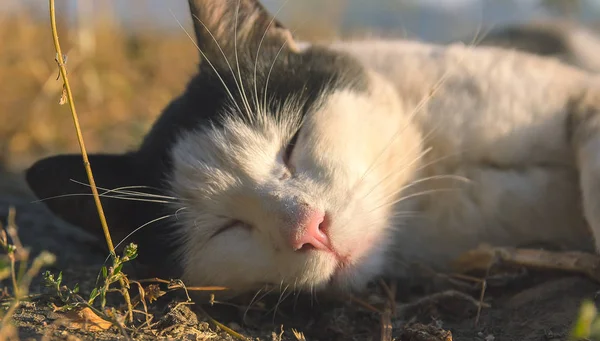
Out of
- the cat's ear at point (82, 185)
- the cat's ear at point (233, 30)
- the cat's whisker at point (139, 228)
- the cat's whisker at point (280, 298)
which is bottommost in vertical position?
the cat's whisker at point (280, 298)

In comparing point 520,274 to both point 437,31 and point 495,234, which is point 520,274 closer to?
point 495,234

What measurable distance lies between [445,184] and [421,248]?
0.22 m

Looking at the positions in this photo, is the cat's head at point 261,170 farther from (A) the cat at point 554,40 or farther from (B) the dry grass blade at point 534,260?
(A) the cat at point 554,40

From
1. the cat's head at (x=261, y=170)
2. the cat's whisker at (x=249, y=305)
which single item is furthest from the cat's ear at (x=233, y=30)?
the cat's whisker at (x=249, y=305)

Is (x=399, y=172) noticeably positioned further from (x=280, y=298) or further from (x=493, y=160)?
(x=280, y=298)

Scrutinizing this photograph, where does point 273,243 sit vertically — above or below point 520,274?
above

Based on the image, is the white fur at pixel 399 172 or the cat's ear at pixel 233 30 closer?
the white fur at pixel 399 172

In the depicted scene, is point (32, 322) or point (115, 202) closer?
point (32, 322)

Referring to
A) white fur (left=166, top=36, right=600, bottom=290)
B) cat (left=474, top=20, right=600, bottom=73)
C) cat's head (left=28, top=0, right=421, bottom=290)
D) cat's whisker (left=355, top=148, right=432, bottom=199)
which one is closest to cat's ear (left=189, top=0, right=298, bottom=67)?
cat's head (left=28, top=0, right=421, bottom=290)

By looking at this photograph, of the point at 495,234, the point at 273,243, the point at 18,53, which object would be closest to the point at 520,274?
the point at 495,234

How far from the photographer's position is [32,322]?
3.82 feet

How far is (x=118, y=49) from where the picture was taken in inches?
192

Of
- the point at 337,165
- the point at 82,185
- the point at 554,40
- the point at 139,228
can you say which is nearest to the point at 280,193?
the point at 337,165

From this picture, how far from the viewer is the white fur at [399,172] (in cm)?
144
